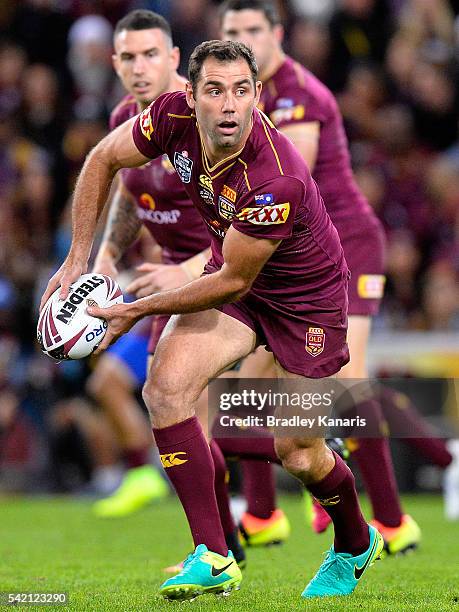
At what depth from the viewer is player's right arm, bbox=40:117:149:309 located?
5.61 meters

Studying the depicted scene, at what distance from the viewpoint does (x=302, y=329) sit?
213 inches

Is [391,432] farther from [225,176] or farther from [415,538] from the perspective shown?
[225,176]

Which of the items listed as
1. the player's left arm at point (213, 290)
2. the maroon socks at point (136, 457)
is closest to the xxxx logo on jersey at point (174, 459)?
the player's left arm at point (213, 290)

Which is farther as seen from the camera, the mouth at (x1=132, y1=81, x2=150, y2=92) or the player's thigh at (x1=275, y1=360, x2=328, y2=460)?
the mouth at (x1=132, y1=81, x2=150, y2=92)

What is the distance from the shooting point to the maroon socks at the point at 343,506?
5.48 meters

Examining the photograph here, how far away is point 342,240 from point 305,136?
665 mm

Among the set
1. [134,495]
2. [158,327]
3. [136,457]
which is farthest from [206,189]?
[136,457]

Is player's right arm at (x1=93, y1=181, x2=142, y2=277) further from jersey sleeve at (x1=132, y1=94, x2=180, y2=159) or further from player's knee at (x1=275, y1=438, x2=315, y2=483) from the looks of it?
player's knee at (x1=275, y1=438, x2=315, y2=483)

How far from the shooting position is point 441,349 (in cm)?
1154

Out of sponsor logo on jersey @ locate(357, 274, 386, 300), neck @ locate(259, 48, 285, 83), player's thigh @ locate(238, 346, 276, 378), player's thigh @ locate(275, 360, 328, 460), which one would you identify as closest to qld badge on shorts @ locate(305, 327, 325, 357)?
player's thigh @ locate(275, 360, 328, 460)

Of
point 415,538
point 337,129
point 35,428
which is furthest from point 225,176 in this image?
point 35,428

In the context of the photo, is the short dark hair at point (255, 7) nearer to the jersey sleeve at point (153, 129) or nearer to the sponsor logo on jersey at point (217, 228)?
the jersey sleeve at point (153, 129)

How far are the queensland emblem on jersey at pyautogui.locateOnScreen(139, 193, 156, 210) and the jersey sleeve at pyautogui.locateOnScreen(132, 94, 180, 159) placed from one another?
1283mm

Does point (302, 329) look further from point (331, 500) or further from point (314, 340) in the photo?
point (331, 500)
